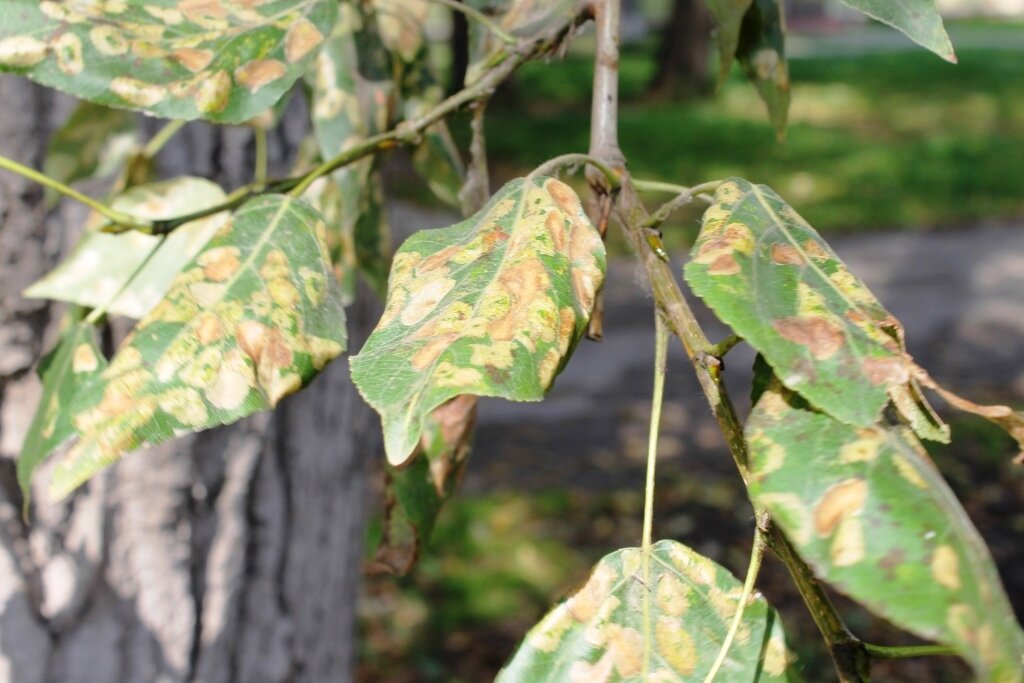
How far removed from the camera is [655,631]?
24.9 inches

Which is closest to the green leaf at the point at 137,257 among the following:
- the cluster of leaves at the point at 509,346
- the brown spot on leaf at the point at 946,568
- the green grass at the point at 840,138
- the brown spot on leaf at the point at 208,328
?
the cluster of leaves at the point at 509,346

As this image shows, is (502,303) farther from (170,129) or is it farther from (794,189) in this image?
(794,189)

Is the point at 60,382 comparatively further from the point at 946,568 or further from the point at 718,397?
the point at 946,568

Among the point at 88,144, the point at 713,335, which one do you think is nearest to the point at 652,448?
the point at 88,144

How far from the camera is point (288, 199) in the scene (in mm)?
747

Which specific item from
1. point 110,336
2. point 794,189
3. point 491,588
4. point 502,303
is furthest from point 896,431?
point 794,189

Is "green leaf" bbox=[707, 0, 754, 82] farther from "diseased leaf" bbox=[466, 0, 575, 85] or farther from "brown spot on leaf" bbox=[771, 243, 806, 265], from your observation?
"brown spot on leaf" bbox=[771, 243, 806, 265]

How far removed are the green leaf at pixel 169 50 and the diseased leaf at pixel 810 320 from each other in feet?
1.15

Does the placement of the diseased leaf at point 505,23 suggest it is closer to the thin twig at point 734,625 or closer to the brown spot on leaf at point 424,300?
the brown spot on leaf at point 424,300

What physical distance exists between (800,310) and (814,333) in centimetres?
2

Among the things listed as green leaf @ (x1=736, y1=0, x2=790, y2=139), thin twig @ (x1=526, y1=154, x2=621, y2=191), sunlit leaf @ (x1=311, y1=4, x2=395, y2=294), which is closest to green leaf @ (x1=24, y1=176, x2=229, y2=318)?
sunlit leaf @ (x1=311, y1=4, x2=395, y2=294)

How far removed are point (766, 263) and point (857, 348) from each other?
70mm

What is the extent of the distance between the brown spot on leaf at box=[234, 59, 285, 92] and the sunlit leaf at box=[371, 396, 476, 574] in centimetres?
33

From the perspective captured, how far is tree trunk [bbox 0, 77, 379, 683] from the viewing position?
1177mm
